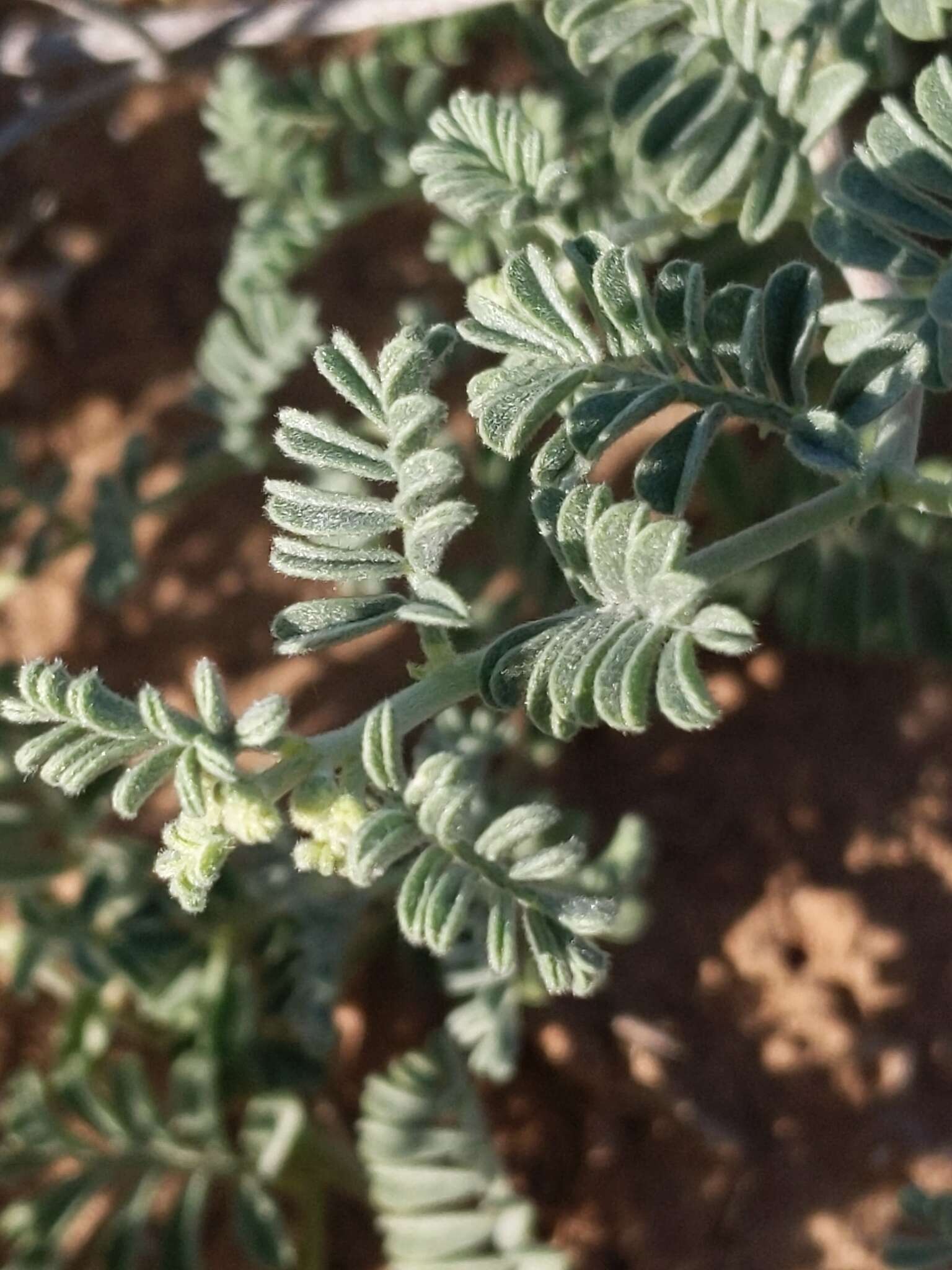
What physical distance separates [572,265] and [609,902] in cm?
48

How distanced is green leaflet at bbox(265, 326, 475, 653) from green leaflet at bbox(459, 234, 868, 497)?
0.05 m

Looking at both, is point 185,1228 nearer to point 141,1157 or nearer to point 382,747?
point 141,1157

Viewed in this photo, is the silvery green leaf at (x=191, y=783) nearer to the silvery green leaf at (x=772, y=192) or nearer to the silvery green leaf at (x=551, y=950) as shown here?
the silvery green leaf at (x=551, y=950)

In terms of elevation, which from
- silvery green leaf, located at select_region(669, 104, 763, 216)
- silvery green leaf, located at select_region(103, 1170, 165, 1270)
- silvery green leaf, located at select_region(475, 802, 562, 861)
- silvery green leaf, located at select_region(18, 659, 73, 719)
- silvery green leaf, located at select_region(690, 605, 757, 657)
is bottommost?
silvery green leaf, located at select_region(103, 1170, 165, 1270)

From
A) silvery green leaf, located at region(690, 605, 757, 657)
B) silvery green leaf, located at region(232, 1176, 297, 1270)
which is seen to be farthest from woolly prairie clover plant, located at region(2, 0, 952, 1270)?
silvery green leaf, located at region(232, 1176, 297, 1270)

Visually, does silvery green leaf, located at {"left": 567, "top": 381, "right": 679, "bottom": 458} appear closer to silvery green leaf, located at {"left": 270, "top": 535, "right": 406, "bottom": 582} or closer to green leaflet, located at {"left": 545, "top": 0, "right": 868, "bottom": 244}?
silvery green leaf, located at {"left": 270, "top": 535, "right": 406, "bottom": 582}

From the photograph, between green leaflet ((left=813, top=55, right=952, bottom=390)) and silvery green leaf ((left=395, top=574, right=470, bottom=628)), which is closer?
silvery green leaf ((left=395, top=574, right=470, bottom=628))

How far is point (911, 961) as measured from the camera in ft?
7.87

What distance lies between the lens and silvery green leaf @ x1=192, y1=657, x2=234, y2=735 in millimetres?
1009

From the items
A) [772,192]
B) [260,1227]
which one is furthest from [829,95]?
[260,1227]

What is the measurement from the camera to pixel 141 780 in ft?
3.38

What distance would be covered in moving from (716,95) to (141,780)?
0.97 meters

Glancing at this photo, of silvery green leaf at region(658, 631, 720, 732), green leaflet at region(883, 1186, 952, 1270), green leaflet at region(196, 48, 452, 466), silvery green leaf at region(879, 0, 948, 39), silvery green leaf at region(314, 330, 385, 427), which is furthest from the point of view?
green leaflet at region(196, 48, 452, 466)

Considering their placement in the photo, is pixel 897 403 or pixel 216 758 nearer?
pixel 216 758
